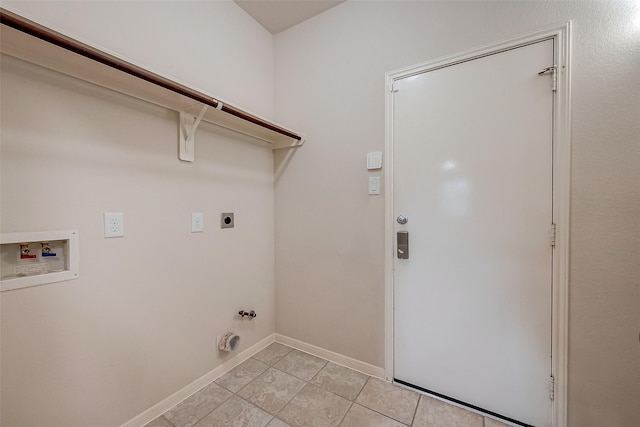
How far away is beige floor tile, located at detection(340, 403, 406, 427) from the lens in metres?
1.34

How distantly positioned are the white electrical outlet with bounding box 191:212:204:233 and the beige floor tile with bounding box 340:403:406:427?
1.39 meters

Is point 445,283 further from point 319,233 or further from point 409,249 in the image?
point 319,233

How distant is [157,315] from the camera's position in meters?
1.40

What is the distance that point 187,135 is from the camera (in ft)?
4.89

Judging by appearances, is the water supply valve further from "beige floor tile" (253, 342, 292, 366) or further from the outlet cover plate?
the outlet cover plate

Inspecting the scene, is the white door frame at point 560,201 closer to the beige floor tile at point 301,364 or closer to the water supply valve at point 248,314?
the beige floor tile at point 301,364

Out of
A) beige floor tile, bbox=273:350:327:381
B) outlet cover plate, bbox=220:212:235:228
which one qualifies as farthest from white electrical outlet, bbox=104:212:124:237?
beige floor tile, bbox=273:350:327:381

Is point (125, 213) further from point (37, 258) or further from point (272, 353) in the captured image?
point (272, 353)

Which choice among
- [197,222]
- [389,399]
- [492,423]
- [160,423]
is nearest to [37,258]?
[197,222]

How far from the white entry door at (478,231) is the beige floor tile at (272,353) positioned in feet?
2.90

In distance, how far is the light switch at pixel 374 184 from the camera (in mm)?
1701

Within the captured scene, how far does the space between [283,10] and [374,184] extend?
1.51 meters

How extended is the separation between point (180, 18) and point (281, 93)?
0.83m

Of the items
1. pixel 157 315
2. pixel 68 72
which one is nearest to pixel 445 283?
pixel 157 315
